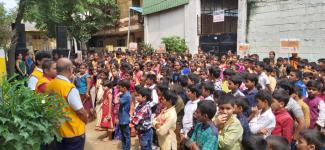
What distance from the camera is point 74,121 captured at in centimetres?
390

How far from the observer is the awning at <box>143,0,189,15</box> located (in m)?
19.7

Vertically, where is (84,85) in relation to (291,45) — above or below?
below

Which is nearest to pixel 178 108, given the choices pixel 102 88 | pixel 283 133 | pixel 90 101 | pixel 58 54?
pixel 283 133

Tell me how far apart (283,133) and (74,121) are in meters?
2.40

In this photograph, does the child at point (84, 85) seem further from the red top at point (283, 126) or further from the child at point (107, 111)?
the red top at point (283, 126)

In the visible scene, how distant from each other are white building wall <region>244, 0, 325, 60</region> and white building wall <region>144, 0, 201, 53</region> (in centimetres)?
403

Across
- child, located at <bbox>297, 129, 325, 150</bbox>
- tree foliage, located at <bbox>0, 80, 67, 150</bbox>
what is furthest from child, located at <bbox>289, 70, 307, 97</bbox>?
tree foliage, located at <bbox>0, 80, 67, 150</bbox>

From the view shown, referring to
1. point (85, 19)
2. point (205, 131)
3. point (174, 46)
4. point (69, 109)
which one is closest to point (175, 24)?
point (174, 46)

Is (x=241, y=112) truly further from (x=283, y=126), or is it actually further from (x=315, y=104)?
(x=315, y=104)

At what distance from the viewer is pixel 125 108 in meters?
5.90

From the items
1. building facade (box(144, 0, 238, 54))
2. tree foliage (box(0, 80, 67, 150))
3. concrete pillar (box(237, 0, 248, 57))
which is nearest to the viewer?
tree foliage (box(0, 80, 67, 150))

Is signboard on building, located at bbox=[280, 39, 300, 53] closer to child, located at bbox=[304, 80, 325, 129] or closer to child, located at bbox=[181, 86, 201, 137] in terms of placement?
child, located at bbox=[304, 80, 325, 129]

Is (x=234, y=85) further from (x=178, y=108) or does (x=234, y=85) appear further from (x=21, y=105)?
(x=21, y=105)

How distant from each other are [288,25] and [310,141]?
10.3 meters
